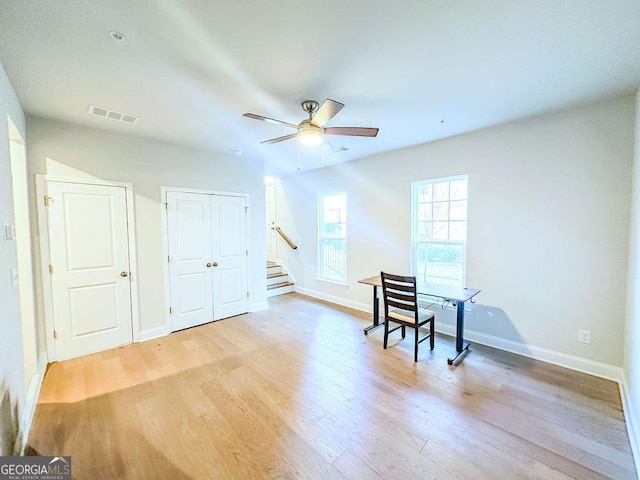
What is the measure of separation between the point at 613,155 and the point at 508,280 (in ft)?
5.02

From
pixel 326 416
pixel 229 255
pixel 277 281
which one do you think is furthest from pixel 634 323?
pixel 277 281

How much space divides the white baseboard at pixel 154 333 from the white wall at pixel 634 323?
15.4 feet

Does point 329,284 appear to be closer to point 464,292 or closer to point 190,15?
point 464,292

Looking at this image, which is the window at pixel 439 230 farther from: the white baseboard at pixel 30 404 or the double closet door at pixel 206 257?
the white baseboard at pixel 30 404

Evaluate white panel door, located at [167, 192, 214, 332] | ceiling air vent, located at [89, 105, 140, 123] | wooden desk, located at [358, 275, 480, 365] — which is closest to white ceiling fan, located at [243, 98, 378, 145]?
ceiling air vent, located at [89, 105, 140, 123]

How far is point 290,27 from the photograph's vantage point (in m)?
1.59

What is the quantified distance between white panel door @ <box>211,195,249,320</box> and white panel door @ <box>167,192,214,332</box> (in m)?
0.10

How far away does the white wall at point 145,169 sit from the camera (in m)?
2.91

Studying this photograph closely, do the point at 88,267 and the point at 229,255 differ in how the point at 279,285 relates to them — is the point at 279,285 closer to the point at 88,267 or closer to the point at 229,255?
the point at 229,255

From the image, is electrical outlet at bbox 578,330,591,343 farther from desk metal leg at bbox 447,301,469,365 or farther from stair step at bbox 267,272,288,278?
stair step at bbox 267,272,288,278

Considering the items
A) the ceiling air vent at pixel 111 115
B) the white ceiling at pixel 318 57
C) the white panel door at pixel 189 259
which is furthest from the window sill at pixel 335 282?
the ceiling air vent at pixel 111 115

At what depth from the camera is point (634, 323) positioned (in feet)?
6.85

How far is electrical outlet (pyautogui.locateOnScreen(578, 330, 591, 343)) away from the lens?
2.66 meters

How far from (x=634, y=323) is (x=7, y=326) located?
14.8ft
